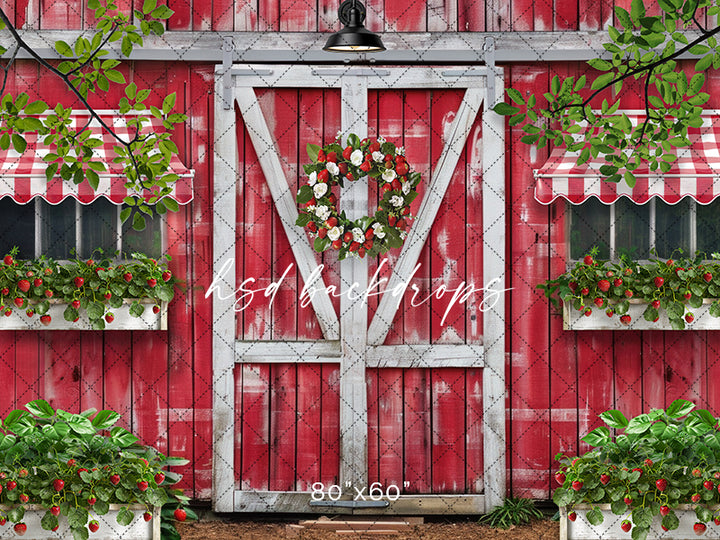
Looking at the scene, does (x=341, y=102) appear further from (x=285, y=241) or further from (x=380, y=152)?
(x=285, y=241)

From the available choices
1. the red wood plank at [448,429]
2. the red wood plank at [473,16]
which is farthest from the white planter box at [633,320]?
the red wood plank at [473,16]

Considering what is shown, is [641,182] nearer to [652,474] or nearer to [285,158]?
[652,474]

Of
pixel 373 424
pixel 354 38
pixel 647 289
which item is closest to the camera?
pixel 354 38

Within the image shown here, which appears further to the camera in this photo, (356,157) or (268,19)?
(268,19)

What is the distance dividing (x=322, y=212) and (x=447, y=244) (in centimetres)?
94

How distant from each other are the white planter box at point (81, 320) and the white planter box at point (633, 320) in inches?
111

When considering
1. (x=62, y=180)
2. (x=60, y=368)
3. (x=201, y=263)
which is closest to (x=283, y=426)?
(x=201, y=263)

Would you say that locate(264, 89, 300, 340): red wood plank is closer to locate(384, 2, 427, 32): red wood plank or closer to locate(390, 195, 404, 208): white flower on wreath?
locate(390, 195, 404, 208): white flower on wreath

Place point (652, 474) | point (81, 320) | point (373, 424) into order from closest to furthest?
1. point (652, 474)
2. point (81, 320)
3. point (373, 424)

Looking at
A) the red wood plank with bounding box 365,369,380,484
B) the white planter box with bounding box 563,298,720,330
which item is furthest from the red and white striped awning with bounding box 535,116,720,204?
the red wood plank with bounding box 365,369,380,484

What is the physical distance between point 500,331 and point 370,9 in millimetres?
2482

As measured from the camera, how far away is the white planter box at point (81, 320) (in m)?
5.13

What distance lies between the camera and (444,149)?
212 inches

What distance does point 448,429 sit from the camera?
5.39m
